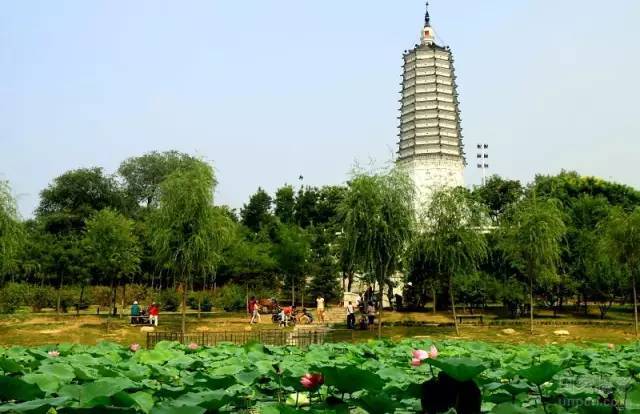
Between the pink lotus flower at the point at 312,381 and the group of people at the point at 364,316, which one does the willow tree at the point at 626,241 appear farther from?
the pink lotus flower at the point at 312,381

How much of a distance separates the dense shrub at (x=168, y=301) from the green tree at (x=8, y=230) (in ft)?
37.8

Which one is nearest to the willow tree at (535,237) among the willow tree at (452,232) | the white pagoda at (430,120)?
the willow tree at (452,232)

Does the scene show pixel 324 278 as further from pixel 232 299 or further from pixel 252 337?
pixel 252 337

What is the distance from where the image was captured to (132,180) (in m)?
58.1

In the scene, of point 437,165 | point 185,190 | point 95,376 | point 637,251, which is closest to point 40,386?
point 95,376

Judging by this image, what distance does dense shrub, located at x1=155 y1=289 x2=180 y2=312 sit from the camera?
33312 millimetres

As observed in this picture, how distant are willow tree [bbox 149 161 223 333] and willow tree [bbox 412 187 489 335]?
7.65m

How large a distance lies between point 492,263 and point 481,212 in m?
9.64

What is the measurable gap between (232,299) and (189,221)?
13.1m

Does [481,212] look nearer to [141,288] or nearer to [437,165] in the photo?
[141,288]

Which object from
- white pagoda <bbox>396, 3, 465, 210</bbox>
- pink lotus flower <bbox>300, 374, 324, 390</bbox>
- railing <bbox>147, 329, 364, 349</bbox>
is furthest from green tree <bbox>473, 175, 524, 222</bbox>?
pink lotus flower <bbox>300, 374, 324, 390</bbox>

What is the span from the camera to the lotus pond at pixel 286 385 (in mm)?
3443

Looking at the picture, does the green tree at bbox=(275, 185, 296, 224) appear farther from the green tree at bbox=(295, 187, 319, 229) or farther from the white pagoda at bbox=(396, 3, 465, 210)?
the white pagoda at bbox=(396, 3, 465, 210)

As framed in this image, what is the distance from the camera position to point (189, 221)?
20.9m
